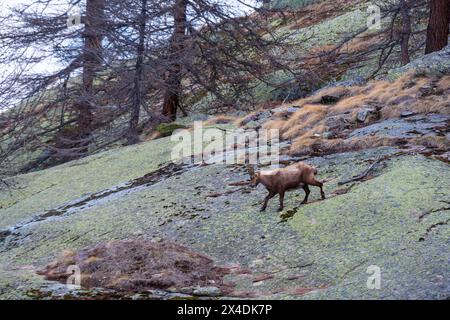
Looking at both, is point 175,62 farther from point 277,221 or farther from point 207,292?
point 207,292

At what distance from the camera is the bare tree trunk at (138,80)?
14586mm

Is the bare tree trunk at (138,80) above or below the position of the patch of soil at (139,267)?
above

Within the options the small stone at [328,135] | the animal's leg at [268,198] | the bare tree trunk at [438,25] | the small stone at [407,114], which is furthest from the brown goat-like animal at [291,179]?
the bare tree trunk at [438,25]

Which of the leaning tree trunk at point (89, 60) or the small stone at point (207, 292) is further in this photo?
the leaning tree trunk at point (89, 60)

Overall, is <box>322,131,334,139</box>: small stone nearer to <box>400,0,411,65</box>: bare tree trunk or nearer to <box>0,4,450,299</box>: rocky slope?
Result: <box>0,4,450,299</box>: rocky slope

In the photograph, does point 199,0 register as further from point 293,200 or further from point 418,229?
point 418,229

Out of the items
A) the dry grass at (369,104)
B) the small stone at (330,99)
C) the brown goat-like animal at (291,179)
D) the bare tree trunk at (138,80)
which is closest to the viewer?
the brown goat-like animal at (291,179)

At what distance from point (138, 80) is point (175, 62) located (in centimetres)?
123

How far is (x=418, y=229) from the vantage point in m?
5.46

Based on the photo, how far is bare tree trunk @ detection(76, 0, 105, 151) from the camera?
14.9 meters

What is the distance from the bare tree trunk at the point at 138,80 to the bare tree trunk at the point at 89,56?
110cm

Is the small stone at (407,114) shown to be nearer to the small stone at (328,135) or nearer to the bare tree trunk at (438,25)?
the small stone at (328,135)

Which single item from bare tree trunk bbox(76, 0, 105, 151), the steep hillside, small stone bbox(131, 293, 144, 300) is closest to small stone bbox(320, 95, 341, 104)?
the steep hillside
